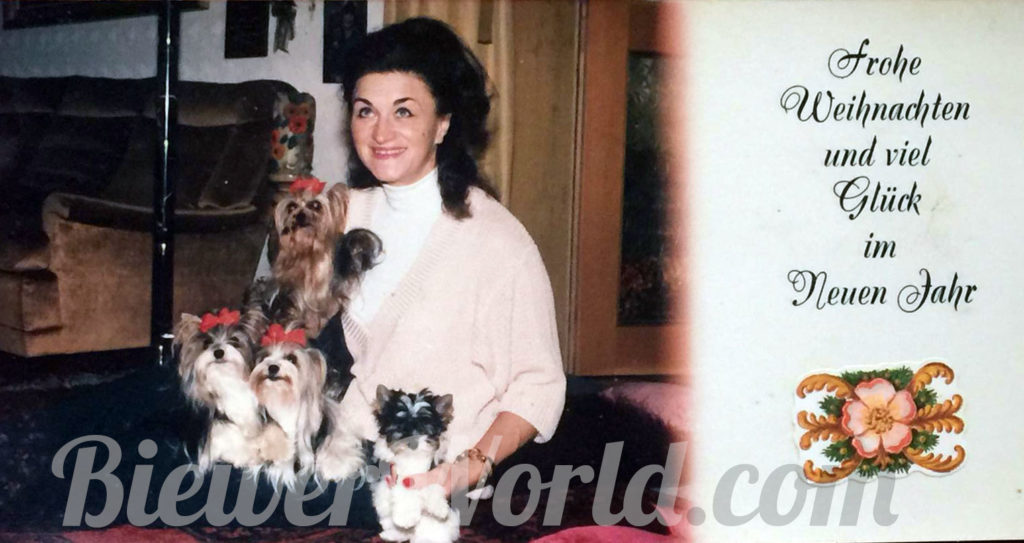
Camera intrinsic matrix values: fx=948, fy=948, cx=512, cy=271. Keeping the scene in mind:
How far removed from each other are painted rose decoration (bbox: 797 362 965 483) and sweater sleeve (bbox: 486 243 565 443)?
0.38 metres

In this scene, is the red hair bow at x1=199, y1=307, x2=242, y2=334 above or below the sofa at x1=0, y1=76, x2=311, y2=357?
below

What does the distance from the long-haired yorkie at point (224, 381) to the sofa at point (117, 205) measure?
34mm

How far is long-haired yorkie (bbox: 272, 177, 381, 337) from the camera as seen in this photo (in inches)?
51.8

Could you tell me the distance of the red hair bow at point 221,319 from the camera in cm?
131

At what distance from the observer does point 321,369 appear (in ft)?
4.33

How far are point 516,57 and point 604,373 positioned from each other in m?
0.48

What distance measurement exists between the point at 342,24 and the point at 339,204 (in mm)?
248

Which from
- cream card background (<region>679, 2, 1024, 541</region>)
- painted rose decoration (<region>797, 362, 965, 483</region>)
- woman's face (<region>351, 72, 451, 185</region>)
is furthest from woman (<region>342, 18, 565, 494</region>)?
painted rose decoration (<region>797, 362, 965, 483</region>)

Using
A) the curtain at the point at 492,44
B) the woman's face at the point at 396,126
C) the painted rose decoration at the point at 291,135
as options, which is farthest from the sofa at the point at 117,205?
the curtain at the point at 492,44

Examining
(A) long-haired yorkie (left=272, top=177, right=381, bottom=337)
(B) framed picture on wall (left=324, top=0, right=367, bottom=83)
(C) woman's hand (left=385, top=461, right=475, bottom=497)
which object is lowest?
(C) woman's hand (left=385, top=461, right=475, bottom=497)

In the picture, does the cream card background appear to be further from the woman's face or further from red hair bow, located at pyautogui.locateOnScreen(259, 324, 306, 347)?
red hair bow, located at pyautogui.locateOnScreen(259, 324, 306, 347)

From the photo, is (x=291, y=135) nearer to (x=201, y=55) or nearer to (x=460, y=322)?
(x=201, y=55)

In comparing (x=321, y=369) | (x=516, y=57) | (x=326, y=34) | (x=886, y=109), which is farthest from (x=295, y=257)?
(x=886, y=109)

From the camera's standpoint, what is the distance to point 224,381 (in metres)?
1.30
